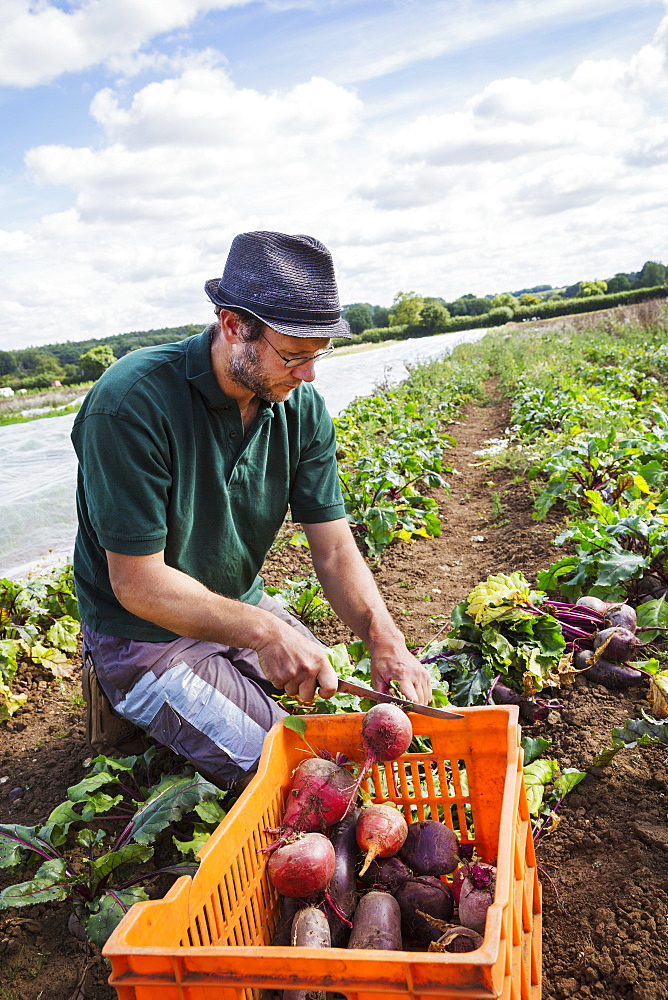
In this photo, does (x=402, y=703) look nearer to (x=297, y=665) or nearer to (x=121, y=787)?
(x=297, y=665)

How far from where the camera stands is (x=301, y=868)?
1.57 metres

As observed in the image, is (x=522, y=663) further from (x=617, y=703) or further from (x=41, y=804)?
(x=41, y=804)

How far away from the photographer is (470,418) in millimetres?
12219

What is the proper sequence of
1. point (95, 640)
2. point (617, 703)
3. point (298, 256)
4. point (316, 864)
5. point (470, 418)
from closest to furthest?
point (316, 864)
point (298, 256)
point (95, 640)
point (617, 703)
point (470, 418)

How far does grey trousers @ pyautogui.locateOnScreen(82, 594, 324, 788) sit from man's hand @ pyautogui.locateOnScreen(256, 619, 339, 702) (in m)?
0.53

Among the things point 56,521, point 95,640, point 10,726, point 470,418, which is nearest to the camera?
point 95,640

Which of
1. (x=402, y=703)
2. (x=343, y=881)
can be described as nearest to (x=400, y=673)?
(x=402, y=703)

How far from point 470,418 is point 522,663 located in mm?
9585

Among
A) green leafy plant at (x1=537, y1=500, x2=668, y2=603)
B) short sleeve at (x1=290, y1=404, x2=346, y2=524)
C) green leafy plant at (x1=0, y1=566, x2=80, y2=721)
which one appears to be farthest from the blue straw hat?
green leafy plant at (x1=0, y1=566, x2=80, y2=721)

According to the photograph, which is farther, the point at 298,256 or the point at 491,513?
the point at 491,513

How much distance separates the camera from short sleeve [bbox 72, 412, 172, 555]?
7.16 ft

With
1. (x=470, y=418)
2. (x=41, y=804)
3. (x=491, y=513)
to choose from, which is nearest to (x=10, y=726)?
(x=41, y=804)

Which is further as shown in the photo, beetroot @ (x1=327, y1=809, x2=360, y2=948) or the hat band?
the hat band

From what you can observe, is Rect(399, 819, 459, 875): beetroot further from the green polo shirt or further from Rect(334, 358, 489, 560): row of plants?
Rect(334, 358, 489, 560): row of plants
